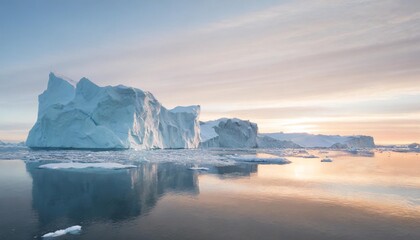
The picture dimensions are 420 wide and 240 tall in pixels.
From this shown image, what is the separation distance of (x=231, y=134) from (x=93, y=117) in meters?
41.9

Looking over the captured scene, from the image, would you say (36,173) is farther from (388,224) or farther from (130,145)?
(130,145)

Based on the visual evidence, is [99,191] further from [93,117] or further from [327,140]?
[327,140]

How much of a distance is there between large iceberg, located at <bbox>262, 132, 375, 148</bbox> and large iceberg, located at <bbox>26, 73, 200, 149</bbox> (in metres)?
68.2

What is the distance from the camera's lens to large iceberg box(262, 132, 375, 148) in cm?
10317

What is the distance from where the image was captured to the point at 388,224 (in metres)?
10.2

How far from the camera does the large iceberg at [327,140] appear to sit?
103m

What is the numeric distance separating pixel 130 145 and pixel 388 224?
3935 centimetres

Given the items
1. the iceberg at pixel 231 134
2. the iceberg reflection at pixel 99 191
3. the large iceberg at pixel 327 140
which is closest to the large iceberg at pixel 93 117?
the iceberg reflection at pixel 99 191

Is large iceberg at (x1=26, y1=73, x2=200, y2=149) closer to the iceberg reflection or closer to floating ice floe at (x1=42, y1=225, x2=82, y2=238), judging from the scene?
the iceberg reflection

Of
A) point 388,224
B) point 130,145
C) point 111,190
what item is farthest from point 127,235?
point 130,145

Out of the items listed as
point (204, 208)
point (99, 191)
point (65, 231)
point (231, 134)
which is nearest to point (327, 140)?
point (231, 134)

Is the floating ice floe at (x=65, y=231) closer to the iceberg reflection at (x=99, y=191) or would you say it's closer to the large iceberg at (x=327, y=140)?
the iceberg reflection at (x=99, y=191)

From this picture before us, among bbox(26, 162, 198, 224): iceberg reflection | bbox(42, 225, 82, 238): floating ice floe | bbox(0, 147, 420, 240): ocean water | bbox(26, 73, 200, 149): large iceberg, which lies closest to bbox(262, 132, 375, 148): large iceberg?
bbox(26, 73, 200, 149): large iceberg

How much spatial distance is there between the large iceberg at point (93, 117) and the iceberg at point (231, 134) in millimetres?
28200
